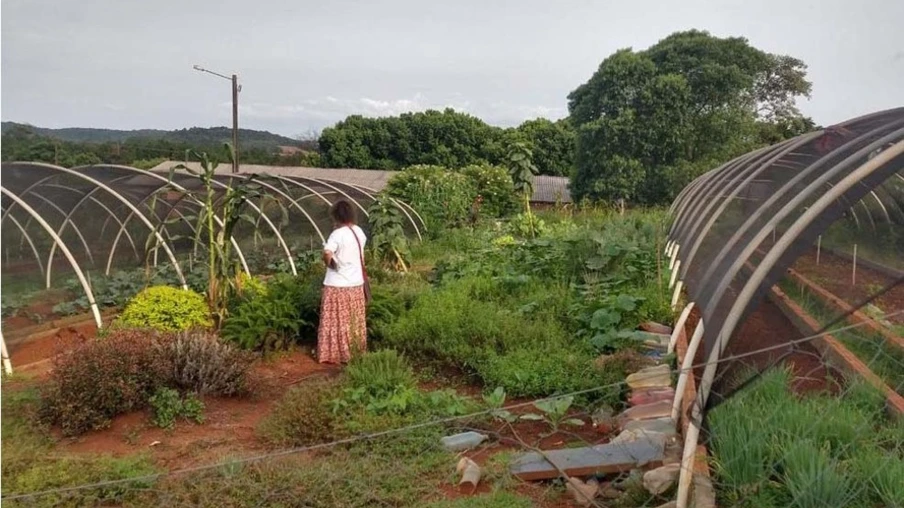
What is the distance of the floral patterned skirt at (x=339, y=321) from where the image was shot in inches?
272

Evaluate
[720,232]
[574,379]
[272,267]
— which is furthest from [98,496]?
[272,267]

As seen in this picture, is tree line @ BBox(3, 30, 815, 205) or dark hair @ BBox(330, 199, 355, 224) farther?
tree line @ BBox(3, 30, 815, 205)

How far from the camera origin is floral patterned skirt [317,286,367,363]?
690 centimetres

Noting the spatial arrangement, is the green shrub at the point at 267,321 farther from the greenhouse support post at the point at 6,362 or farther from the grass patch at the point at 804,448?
the grass patch at the point at 804,448

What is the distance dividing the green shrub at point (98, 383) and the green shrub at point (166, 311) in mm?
1640

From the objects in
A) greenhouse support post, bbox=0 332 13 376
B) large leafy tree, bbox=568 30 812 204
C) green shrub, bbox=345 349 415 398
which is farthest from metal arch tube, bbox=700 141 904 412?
large leafy tree, bbox=568 30 812 204

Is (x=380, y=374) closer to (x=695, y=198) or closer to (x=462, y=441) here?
(x=462, y=441)

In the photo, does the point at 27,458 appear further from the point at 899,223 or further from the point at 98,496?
the point at 899,223

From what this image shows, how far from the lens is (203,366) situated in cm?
555

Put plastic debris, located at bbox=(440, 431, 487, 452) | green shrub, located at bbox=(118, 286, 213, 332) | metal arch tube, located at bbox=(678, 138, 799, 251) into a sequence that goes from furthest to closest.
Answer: metal arch tube, located at bbox=(678, 138, 799, 251), green shrub, located at bbox=(118, 286, 213, 332), plastic debris, located at bbox=(440, 431, 487, 452)

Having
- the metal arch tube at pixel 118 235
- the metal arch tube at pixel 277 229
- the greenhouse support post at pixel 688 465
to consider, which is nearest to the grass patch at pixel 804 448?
the greenhouse support post at pixel 688 465

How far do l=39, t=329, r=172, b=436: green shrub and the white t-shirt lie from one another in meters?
1.85

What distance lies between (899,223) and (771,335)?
967 mm

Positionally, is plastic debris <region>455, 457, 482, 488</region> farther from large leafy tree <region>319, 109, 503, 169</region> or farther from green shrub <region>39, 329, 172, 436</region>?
large leafy tree <region>319, 109, 503, 169</region>
